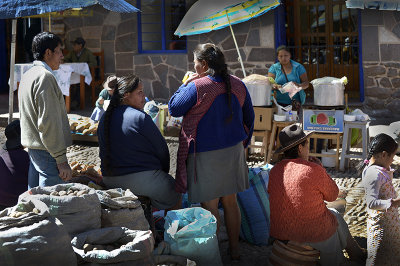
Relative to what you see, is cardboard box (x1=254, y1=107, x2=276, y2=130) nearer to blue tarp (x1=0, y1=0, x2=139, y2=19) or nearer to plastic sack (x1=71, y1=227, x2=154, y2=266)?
blue tarp (x1=0, y1=0, x2=139, y2=19)

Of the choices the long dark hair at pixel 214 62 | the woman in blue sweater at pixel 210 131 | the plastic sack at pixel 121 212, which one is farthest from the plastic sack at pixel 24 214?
the long dark hair at pixel 214 62

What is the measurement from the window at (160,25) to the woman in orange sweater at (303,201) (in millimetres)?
8063

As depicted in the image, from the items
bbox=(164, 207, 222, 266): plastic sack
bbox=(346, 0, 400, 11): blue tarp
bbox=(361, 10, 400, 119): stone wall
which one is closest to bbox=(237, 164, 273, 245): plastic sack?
bbox=(164, 207, 222, 266): plastic sack

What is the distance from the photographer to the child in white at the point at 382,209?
4.71m

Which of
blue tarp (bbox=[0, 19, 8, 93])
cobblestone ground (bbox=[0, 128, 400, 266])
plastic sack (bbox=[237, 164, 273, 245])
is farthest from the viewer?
blue tarp (bbox=[0, 19, 8, 93])

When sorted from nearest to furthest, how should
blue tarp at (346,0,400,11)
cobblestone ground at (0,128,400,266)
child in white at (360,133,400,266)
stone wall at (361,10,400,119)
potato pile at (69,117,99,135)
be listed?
child in white at (360,133,400,266)
cobblestone ground at (0,128,400,266)
potato pile at (69,117,99,135)
blue tarp at (346,0,400,11)
stone wall at (361,10,400,119)

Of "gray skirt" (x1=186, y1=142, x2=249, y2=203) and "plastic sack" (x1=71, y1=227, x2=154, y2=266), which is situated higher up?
"gray skirt" (x1=186, y1=142, x2=249, y2=203)

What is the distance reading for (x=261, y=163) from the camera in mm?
8523

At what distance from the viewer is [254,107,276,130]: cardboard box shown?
816 cm

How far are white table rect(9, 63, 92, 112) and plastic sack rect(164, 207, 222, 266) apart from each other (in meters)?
7.40

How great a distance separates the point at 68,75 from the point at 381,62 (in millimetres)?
5409

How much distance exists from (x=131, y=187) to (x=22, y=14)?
2516 mm

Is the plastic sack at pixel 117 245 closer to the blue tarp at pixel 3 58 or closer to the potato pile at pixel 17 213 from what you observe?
the potato pile at pixel 17 213

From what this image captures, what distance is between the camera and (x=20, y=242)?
3564 mm
